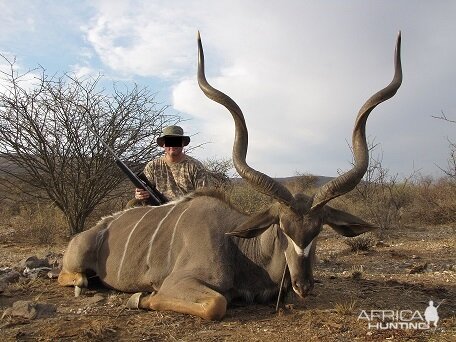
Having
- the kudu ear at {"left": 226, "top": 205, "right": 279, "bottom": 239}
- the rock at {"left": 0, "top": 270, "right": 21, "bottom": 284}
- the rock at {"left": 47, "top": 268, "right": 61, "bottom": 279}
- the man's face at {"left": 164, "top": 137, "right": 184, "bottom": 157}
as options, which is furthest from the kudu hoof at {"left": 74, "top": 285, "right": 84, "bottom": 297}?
the man's face at {"left": 164, "top": 137, "right": 184, "bottom": 157}

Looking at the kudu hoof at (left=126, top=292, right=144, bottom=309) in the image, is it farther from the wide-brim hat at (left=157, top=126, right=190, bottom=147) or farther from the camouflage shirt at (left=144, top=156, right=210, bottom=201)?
the wide-brim hat at (left=157, top=126, right=190, bottom=147)

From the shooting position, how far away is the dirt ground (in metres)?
3.12

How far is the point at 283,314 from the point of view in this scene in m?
3.62

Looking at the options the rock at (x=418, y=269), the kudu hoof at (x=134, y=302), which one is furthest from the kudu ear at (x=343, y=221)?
the rock at (x=418, y=269)

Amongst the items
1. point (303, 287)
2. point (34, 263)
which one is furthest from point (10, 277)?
point (303, 287)

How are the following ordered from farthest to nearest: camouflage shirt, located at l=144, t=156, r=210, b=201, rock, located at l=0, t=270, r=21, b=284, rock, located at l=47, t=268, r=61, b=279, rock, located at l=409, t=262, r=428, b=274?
1. camouflage shirt, located at l=144, t=156, r=210, b=201
2. rock, located at l=409, t=262, r=428, b=274
3. rock, located at l=47, t=268, r=61, b=279
4. rock, located at l=0, t=270, r=21, b=284

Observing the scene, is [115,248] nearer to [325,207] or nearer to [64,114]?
[325,207]

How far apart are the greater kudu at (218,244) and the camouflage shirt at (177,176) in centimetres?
106

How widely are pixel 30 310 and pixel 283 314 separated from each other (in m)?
1.76

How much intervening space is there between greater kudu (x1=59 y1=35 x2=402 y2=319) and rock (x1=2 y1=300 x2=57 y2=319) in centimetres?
63

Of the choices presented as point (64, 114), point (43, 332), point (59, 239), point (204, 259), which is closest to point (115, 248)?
point (204, 259)

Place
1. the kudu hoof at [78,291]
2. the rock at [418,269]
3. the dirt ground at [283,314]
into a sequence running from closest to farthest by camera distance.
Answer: the dirt ground at [283,314], the kudu hoof at [78,291], the rock at [418,269]

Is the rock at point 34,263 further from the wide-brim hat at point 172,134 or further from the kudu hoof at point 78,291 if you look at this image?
the wide-brim hat at point 172,134

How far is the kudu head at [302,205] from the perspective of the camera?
11.2 ft
